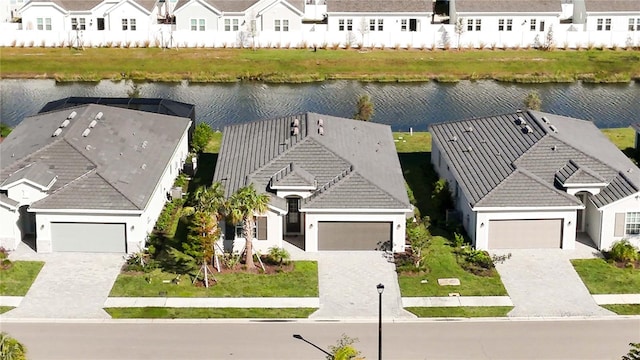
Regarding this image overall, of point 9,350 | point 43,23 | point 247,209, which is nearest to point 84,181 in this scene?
point 247,209

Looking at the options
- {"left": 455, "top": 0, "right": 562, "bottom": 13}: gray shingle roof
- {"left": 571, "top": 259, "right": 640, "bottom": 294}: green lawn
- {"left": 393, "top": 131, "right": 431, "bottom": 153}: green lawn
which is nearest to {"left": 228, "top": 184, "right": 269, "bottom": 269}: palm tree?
{"left": 571, "top": 259, "right": 640, "bottom": 294}: green lawn

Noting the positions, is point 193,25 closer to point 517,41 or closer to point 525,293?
point 517,41

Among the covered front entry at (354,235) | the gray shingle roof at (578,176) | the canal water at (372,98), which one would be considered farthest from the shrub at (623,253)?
the canal water at (372,98)

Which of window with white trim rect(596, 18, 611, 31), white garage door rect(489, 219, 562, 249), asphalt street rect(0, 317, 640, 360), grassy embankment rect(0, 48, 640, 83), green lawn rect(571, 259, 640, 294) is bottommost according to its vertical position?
asphalt street rect(0, 317, 640, 360)

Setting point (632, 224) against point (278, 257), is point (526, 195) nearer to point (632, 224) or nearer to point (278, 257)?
point (632, 224)

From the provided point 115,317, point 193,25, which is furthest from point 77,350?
point 193,25

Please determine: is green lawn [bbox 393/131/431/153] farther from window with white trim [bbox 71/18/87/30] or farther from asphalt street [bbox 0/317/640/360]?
window with white trim [bbox 71/18/87/30]
